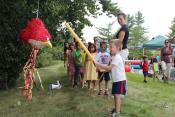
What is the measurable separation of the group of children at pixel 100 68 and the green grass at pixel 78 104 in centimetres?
46

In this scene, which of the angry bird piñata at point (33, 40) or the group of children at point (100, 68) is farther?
the angry bird piñata at point (33, 40)

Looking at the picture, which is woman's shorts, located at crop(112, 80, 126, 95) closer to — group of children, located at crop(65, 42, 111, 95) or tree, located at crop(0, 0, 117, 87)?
group of children, located at crop(65, 42, 111, 95)

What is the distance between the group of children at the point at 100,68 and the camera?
941 cm

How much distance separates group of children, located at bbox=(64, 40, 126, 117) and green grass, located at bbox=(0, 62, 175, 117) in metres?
0.46

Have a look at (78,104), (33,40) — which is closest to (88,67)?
Result: (33,40)

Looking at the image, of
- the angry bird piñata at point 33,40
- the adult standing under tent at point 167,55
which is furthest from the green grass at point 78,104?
the adult standing under tent at point 167,55

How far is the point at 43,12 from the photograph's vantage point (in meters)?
15.7

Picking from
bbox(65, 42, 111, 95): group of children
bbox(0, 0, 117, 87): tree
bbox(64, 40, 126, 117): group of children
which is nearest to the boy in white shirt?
bbox(64, 40, 126, 117): group of children

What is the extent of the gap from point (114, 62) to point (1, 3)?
5.79 m

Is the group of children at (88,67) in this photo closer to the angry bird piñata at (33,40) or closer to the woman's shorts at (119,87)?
the angry bird piñata at (33,40)

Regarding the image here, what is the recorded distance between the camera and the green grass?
10.4 m

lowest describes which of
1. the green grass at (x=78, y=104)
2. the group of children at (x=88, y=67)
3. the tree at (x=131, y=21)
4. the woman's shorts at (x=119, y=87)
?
the green grass at (x=78, y=104)

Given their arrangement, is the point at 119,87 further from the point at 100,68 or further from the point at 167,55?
the point at 167,55

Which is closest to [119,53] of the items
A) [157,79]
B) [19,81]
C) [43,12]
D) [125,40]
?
[125,40]
